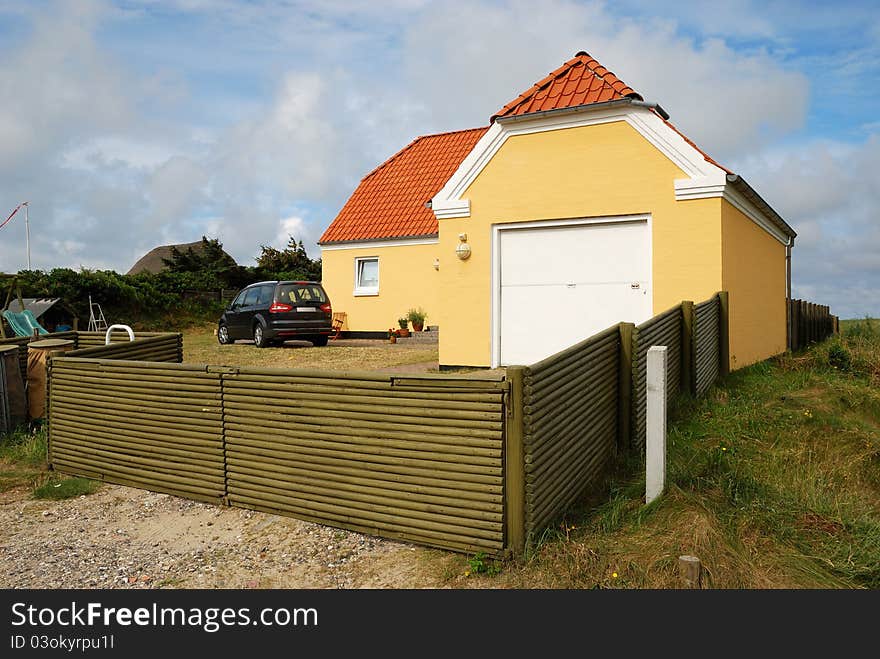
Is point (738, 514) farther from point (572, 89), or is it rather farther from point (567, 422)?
point (572, 89)

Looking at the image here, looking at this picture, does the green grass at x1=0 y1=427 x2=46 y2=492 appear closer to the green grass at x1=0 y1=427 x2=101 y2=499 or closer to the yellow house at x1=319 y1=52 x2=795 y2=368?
the green grass at x1=0 y1=427 x2=101 y2=499

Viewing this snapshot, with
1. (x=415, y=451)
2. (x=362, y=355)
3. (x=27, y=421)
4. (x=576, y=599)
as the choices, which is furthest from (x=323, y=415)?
(x=362, y=355)

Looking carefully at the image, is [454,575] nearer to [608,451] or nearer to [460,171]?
[608,451]

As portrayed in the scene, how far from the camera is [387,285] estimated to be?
69.7ft

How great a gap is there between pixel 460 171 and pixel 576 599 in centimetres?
902

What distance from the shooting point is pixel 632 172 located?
34.6ft

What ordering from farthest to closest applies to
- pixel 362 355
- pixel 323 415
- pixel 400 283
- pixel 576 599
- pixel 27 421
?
pixel 400 283 < pixel 362 355 < pixel 27 421 < pixel 323 415 < pixel 576 599

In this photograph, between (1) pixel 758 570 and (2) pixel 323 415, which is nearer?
(1) pixel 758 570

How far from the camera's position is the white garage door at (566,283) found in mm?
10688

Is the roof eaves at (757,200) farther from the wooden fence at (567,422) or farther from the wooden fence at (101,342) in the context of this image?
the wooden fence at (101,342)

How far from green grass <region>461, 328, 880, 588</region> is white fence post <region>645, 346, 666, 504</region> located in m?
0.12

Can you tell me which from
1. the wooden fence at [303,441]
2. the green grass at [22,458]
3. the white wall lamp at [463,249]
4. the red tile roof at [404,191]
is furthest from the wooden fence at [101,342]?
the red tile roof at [404,191]

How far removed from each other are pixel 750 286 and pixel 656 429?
8321mm

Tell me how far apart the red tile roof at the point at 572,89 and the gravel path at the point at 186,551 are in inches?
321
